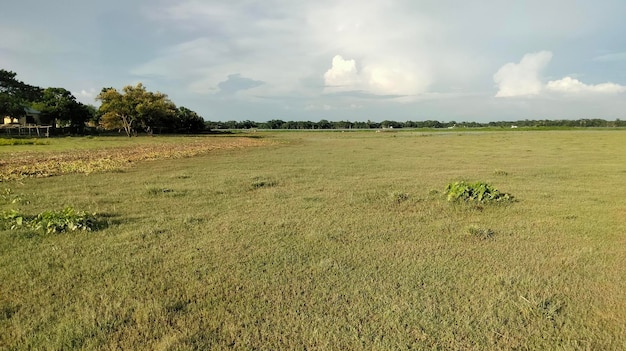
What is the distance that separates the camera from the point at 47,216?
6867 millimetres

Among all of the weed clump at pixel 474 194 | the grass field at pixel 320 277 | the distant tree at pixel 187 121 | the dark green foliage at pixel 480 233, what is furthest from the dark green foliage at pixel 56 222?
the distant tree at pixel 187 121

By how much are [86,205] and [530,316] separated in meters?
9.08

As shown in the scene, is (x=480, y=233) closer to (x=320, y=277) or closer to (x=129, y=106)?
(x=320, y=277)

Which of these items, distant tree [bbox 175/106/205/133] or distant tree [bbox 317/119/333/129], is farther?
distant tree [bbox 317/119/333/129]

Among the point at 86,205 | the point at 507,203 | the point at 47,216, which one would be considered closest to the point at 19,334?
the point at 47,216

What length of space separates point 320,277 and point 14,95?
59.4 meters

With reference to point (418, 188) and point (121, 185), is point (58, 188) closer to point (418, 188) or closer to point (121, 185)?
point (121, 185)

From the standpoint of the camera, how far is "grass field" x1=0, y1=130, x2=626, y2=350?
3633 millimetres

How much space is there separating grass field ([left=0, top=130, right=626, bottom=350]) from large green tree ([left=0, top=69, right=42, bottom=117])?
44.6 meters

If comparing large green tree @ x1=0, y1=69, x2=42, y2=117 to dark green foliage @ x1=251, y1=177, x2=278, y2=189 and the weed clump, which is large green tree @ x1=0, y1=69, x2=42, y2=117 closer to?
dark green foliage @ x1=251, y1=177, x2=278, y2=189

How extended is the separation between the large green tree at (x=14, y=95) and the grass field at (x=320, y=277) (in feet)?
146

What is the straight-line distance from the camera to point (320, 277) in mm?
4887

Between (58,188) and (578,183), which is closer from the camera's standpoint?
(58,188)

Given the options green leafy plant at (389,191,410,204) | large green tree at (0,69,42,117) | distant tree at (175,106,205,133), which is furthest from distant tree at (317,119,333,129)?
green leafy plant at (389,191,410,204)
